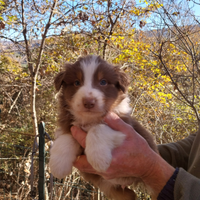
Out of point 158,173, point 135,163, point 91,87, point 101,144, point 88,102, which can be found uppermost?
point 91,87

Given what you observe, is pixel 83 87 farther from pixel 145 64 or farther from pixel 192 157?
pixel 145 64

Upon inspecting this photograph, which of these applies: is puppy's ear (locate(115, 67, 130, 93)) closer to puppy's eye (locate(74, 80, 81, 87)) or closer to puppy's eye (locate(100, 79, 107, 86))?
puppy's eye (locate(100, 79, 107, 86))

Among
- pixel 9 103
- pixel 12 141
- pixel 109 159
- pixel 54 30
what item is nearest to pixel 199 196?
pixel 109 159

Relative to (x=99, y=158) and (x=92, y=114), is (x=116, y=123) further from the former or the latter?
(x=99, y=158)

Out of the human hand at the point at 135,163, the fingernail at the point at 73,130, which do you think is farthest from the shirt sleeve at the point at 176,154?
the fingernail at the point at 73,130

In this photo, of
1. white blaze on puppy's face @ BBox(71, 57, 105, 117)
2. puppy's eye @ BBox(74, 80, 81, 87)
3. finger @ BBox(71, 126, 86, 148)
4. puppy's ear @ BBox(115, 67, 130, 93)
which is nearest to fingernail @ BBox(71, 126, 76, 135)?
finger @ BBox(71, 126, 86, 148)

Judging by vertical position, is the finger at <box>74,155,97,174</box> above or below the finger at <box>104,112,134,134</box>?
below

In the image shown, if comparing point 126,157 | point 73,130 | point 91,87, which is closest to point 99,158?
point 126,157
